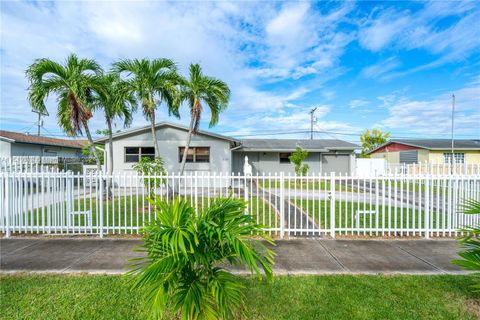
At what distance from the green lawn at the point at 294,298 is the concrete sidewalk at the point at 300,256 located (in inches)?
12.5

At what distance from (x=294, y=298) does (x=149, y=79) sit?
10.1 meters

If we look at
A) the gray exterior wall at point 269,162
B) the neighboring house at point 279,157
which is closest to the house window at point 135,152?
the neighboring house at point 279,157

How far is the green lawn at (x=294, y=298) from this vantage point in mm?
2916

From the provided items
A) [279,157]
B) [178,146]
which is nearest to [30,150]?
[178,146]

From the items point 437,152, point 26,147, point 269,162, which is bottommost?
point 269,162

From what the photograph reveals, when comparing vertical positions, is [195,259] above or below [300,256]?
above

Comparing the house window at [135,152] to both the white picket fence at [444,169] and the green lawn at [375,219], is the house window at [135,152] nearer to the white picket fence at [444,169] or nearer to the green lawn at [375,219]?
the green lawn at [375,219]

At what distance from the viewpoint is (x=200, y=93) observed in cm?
1122

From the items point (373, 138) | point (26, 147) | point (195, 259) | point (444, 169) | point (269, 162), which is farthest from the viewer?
point (373, 138)

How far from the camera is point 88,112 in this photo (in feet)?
31.5

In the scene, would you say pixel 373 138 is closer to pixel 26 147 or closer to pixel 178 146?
pixel 178 146

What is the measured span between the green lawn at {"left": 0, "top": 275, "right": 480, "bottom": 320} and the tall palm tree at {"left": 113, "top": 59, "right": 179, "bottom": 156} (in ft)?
26.8

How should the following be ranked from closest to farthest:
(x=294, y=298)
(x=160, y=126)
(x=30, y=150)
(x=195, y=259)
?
(x=195, y=259), (x=294, y=298), (x=160, y=126), (x=30, y=150)

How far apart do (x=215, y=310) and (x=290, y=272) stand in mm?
1973
